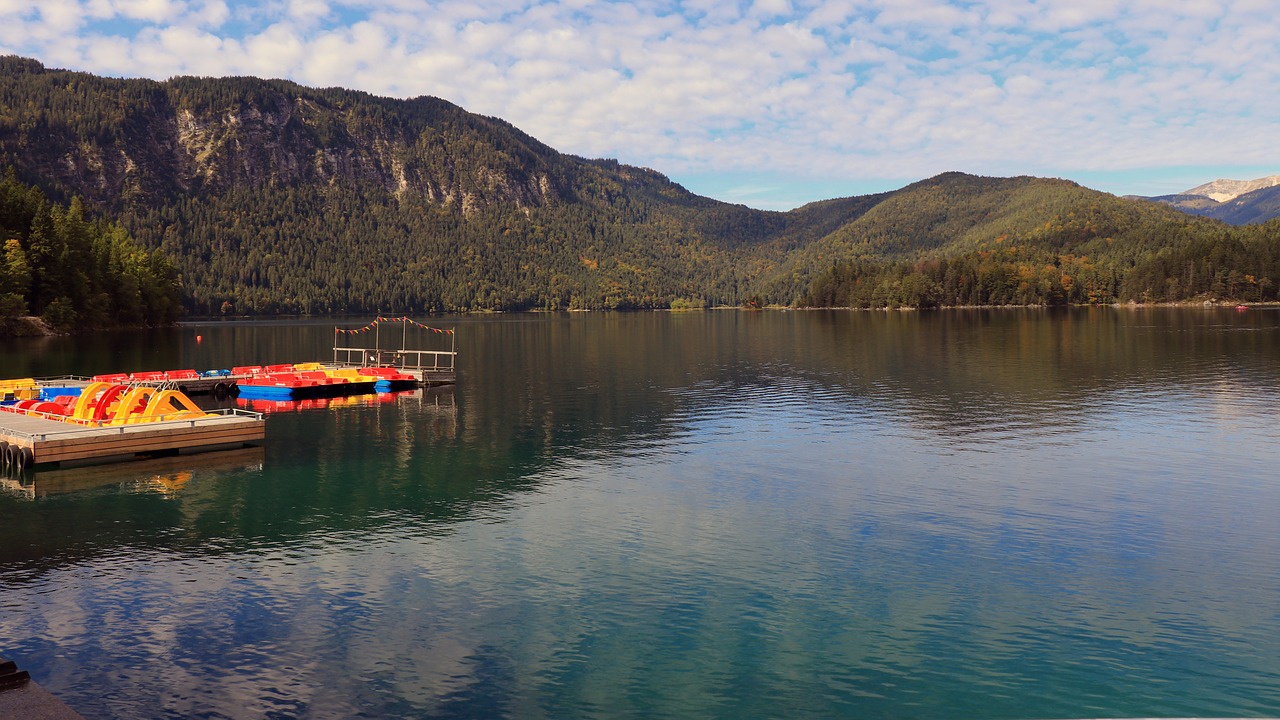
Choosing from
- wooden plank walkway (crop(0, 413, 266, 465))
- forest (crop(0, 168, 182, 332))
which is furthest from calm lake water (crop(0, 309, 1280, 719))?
forest (crop(0, 168, 182, 332))

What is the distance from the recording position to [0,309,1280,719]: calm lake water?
69.2 feet

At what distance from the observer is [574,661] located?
22.6 metres

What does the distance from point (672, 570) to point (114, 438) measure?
1381 inches

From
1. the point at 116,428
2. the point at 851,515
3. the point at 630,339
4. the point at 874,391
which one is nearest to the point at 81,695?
the point at 851,515

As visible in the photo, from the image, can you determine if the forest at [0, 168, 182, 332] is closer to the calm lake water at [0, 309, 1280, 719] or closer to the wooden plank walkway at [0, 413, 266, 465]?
the wooden plank walkway at [0, 413, 266, 465]

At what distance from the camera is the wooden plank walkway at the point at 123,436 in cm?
4719

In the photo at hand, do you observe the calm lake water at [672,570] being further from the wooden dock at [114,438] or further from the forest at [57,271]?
the forest at [57,271]

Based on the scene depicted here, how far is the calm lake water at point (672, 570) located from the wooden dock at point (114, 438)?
1.73 metres

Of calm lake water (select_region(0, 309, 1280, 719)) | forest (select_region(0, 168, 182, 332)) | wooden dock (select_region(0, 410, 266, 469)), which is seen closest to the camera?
calm lake water (select_region(0, 309, 1280, 719))

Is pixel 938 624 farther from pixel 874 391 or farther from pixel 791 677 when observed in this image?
pixel 874 391

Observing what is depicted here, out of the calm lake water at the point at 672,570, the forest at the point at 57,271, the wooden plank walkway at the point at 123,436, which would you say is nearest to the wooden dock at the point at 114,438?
the wooden plank walkway at the point at 123,436

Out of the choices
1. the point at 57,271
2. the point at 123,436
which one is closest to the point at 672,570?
the point at 123,436

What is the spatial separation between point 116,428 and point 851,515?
3979 cm

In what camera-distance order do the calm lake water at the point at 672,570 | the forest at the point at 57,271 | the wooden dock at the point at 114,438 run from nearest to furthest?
the calm lake water at the point at 672,570
the wooden dock at the point at 114,438
the forest at the point at 57,271
